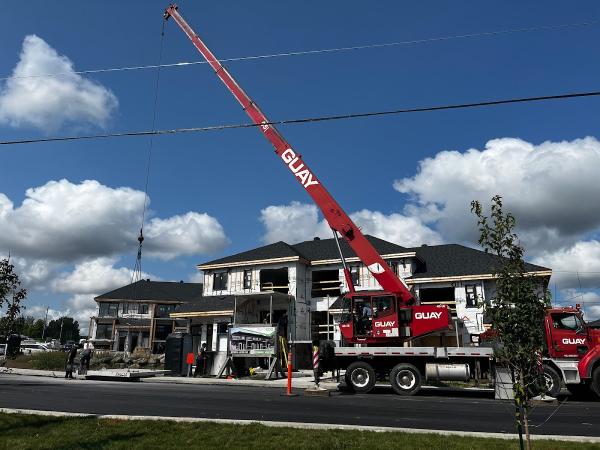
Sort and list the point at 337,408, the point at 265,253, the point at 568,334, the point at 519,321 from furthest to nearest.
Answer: the point at 265,253, the point at 568,334, the point at 337,408, the point at 519,321

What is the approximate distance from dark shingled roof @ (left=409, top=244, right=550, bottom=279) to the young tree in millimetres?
27701

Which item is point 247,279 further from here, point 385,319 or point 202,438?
point 202,438

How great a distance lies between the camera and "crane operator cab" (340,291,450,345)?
19.8 m

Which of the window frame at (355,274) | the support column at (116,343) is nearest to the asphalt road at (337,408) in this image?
the window frame at (355,274)

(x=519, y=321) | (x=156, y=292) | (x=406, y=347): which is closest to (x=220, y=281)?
(x=406, y=347)

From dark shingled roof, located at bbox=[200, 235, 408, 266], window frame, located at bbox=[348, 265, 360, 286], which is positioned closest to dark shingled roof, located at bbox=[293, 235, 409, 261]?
dark shingled roof, located at bbox=[200, 235, 408, 266]

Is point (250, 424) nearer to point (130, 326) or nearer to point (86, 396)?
point (86, 396)

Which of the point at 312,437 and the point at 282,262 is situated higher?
the point at 282,262

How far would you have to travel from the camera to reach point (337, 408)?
44.1ft

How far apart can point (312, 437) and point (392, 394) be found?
10.6 meters

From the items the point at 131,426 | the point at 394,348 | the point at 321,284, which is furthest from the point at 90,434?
the point at 321,284

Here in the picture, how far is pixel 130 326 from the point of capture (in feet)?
195

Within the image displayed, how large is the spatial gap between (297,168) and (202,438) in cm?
1691

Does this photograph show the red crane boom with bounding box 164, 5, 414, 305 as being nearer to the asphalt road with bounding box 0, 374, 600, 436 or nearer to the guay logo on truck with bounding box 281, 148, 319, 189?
the guay logo on truck with bounding box 281, 148, 319, 189
